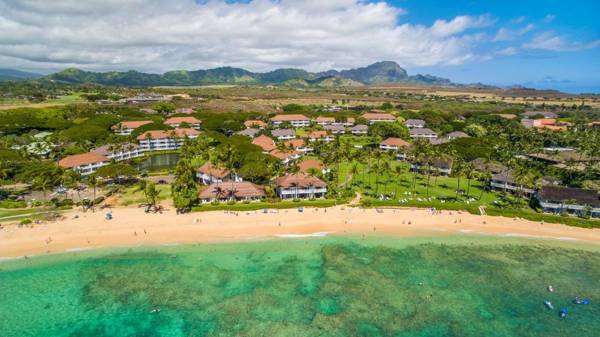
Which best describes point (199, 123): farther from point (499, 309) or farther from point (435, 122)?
point (499, 309)

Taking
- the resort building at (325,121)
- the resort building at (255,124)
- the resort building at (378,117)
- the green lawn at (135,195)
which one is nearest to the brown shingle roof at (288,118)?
the resort building at (325,121)

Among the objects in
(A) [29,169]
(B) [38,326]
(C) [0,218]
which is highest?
(A) [29,169]

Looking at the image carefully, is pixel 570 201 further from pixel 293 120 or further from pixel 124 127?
pixel 124 127

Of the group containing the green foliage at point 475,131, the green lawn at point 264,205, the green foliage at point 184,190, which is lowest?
the green lawn at point 264,205

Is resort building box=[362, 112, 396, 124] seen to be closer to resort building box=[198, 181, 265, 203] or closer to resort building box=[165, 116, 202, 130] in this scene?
resort building box=[165, 116, 202, 130]

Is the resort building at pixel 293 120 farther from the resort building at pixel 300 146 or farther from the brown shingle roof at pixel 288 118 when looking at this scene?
the resort building at pixel 300 146

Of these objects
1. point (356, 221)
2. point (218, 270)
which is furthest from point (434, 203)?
point (218, 270)

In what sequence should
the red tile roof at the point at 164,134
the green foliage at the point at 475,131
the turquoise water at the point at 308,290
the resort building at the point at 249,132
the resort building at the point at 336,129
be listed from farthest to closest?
1. the resort building at the point at 336,129
2. the green foliage at the point at 475,131
3. the resort building at the point at 249,132
4. the red tile roof at the point at 164,134
5. the turquoise water at the point at 308,290
